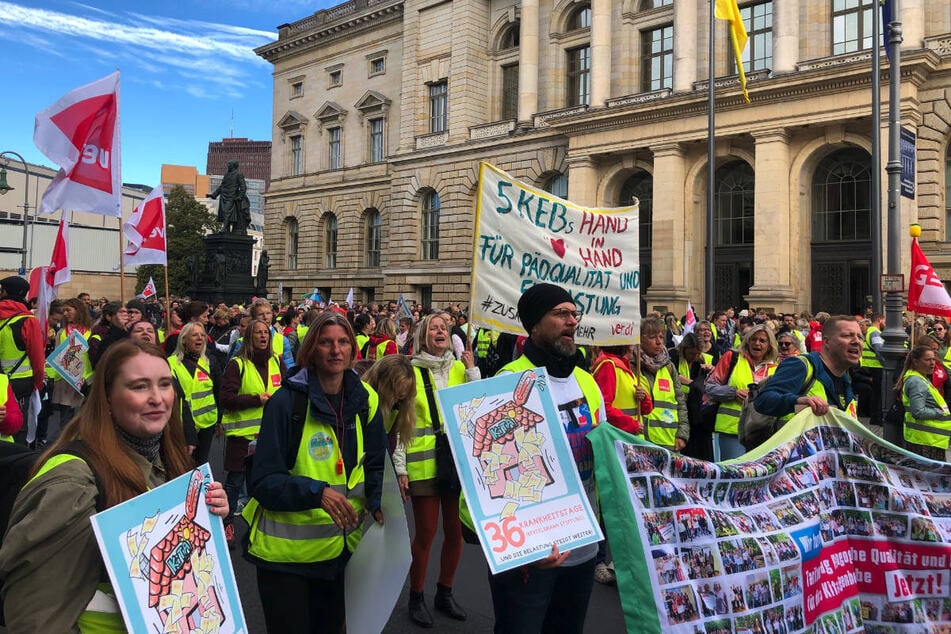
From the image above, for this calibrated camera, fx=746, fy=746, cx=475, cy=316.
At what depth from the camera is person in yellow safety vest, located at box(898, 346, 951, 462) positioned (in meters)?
7.15

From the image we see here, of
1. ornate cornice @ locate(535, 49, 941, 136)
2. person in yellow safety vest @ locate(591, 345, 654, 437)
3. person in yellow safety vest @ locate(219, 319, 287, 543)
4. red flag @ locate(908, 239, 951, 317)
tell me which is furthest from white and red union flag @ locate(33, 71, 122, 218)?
ornate cornice @ locate(535, 49, 941, 136)

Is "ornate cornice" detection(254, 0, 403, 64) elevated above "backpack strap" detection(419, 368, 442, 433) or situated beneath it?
elevated above

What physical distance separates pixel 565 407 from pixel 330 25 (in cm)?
4375

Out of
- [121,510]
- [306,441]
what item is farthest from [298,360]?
[121,510]

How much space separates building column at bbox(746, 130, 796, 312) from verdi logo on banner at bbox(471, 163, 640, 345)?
2069 cm

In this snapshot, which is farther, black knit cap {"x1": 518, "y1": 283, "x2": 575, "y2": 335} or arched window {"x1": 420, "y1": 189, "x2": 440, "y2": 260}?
arched window {"x1": 420, "y1": 189, "x2": 440, "y2": 260}

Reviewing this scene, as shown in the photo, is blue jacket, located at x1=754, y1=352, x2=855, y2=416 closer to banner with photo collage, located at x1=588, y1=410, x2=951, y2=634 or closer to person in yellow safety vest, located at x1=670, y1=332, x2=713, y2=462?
banner with photo collage, located at x1=588, y1=410, x2=951, y2=634

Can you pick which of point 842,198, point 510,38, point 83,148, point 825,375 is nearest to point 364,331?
point 83,148

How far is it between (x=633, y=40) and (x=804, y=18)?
6.80 meters

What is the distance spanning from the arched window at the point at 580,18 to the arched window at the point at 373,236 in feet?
49.5

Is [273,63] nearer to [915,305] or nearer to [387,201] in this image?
[387,201]

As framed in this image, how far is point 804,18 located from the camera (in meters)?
25.3

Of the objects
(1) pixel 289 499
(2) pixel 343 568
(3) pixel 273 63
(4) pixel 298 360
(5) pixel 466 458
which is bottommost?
(2) pixel 343 568

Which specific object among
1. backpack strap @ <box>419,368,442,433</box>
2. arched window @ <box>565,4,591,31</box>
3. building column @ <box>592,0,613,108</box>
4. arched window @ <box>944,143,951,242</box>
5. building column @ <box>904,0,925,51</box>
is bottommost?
backpack strap @ <box>419,368,442,433</box>
